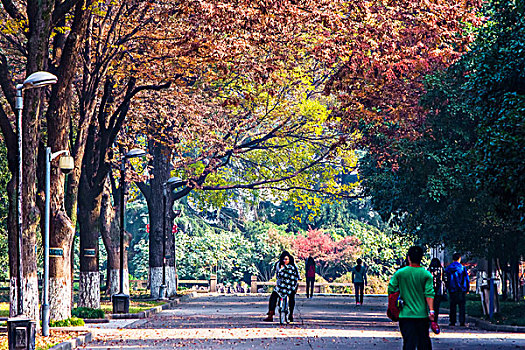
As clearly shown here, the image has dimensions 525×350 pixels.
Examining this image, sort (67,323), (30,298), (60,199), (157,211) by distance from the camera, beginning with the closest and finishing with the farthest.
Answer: (30,298) < (67,323) < (60,199) < (157,211)

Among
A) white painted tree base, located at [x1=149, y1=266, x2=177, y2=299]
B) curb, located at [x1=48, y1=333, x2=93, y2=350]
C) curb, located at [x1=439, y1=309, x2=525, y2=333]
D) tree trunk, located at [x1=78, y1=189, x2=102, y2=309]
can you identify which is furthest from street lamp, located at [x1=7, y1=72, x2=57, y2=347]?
white painted tree base, located at [x1=149, y1=266, x2=177, y2=299]

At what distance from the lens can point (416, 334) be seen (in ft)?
38.5

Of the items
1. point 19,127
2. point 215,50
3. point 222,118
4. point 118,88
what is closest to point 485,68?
point 215,50

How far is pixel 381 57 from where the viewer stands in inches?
876

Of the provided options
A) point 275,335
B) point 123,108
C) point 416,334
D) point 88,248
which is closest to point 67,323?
point 88,248

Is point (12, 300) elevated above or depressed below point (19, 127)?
below

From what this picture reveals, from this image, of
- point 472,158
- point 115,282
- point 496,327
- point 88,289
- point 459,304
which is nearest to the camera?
point 472,158

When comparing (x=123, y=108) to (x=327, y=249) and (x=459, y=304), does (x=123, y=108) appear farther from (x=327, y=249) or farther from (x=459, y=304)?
(x=327, y=249)

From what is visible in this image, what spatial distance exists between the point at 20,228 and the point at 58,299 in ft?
16.4

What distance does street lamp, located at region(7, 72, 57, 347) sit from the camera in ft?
54.3

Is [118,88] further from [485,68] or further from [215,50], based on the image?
[485,68]

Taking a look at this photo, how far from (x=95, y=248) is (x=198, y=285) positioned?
35.0 meters

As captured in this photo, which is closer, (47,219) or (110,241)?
(47,219)

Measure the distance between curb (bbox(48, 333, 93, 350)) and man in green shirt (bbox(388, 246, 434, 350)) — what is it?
7.83 meters
